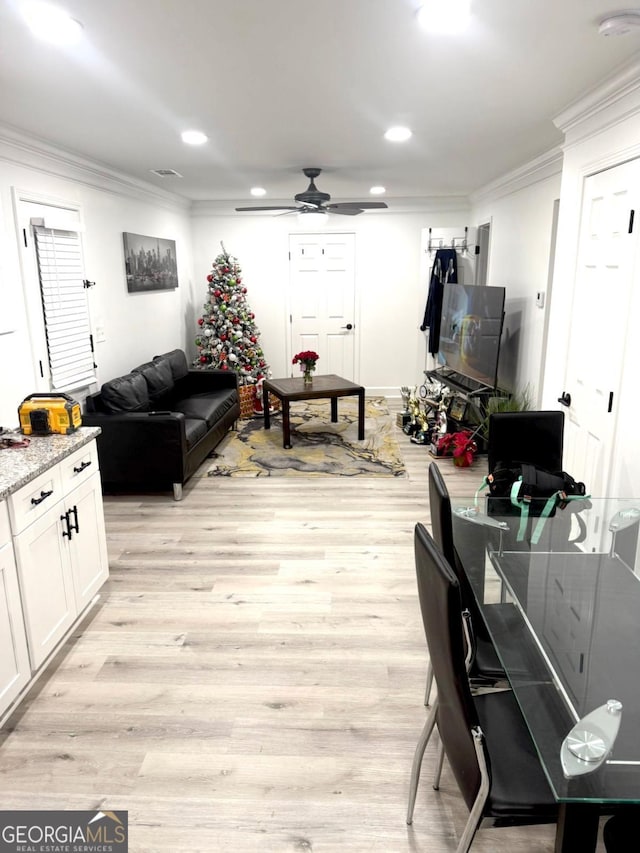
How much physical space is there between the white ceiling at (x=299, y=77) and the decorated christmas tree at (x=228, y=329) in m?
2.58

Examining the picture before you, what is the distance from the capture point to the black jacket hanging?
6.93 meters

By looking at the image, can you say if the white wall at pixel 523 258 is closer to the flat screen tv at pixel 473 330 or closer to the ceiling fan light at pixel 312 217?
the flat screen tv at pixel 473 330

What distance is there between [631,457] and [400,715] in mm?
1620

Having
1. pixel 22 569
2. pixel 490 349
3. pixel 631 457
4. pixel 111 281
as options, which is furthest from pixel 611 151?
pixel 111 281

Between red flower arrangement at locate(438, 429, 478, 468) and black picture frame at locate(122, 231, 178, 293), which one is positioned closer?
red flower arrangement at locate(438, 429, 478, 468)

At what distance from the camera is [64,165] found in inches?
167

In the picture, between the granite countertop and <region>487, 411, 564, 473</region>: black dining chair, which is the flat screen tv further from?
the granite countertop

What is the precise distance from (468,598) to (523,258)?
4180 mm

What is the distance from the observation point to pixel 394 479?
491 centimetres

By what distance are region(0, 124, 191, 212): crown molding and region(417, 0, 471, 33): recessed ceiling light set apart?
8.77ft

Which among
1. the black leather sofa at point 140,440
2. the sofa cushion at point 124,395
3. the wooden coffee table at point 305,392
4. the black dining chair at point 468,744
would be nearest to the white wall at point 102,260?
the sofa cushion at point 124,395

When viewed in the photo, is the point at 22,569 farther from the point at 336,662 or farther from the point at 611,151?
the point at 611,151

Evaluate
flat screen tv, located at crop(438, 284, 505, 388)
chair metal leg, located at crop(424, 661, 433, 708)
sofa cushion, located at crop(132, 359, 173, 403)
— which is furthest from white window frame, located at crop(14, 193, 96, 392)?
flat screen tv, located at crop(438, 284, 505, 388)

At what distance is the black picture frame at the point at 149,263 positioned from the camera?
18.3 feet
